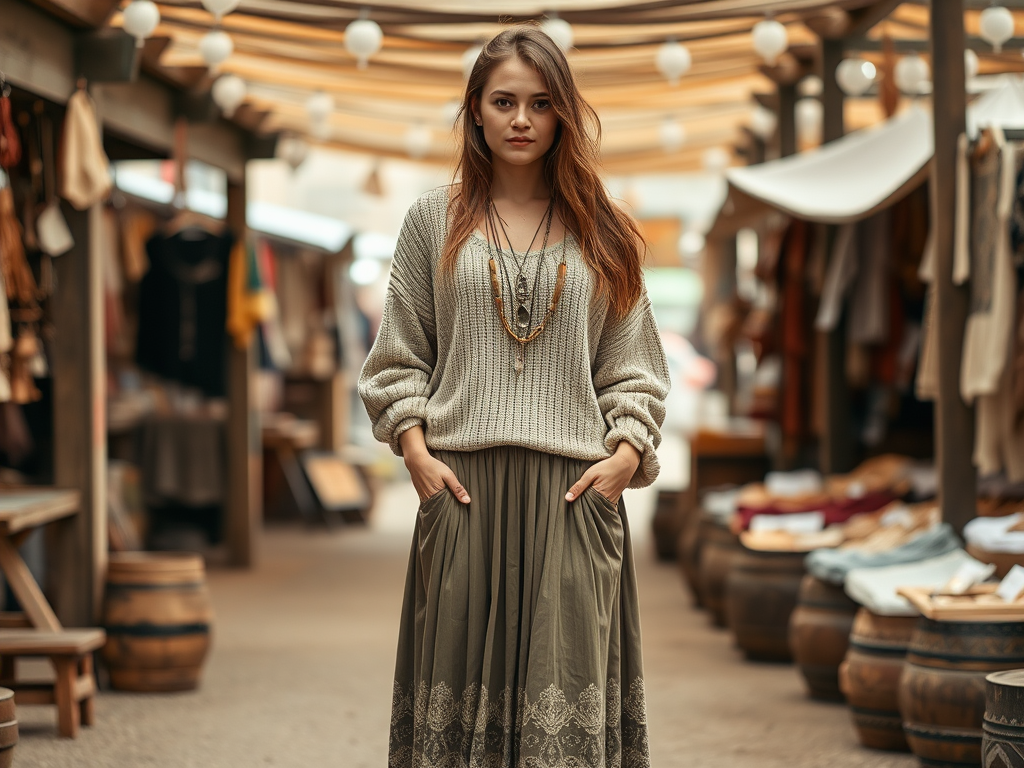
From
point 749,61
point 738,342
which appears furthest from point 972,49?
point 738,342

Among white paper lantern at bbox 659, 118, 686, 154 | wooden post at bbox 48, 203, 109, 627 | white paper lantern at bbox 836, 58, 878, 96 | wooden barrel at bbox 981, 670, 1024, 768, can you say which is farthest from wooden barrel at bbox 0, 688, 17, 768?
white paper lantern at bbox 659, 118, 686, 154

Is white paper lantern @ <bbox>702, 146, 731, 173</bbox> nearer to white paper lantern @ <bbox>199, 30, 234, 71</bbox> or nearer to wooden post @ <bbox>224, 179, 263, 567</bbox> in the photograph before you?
wooden post @ <bbox>224, 179, 263, 567</bbox>

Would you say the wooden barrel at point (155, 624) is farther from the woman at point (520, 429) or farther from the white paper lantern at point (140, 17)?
the woman at point (520, 429)

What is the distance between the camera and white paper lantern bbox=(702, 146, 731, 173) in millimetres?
11047

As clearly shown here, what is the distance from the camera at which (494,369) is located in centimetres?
276

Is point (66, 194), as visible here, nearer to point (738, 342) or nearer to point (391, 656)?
point (391, 656)

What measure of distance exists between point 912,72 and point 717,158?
13.3 feet

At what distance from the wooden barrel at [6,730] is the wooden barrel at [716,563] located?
3908 millimetres

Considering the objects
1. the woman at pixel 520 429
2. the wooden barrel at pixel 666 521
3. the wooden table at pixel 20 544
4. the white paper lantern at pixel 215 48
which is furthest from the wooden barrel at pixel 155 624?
the wooden barrel at pixel 666 521

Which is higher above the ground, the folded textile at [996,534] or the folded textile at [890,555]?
the folded textile at [996,534]

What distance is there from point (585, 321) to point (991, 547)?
238 centimetres

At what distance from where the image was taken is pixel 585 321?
9.11ft

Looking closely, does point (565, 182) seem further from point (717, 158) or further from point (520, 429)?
point (717, 158)

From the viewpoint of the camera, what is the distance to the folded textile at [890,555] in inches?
191
